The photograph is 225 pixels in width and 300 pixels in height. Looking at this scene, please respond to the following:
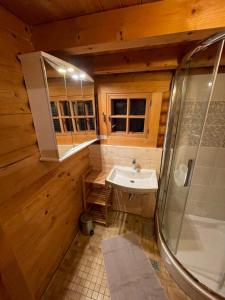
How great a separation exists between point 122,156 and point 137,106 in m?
0.69

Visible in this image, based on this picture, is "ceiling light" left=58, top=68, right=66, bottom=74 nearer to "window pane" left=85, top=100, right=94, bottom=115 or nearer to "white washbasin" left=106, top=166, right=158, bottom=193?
"window pane" left=85, top=100, right=94, bottom=115

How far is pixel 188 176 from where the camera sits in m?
1.34

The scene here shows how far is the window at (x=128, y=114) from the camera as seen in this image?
5.52 feet

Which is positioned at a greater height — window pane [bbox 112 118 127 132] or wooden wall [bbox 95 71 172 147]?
wooden wall [bbox 95 71 172 147]

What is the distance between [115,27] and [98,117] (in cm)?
105

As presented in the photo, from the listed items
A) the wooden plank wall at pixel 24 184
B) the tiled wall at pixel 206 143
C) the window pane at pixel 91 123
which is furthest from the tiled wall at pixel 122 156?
the wooden plank wall at pixel 24 184

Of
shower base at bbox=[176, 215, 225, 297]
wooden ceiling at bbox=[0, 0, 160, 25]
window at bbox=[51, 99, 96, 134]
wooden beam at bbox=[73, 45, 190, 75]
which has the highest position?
wooden ceiling at bbox=[0, 0, 160, 25]

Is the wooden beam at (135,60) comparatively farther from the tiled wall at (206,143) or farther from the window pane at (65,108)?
the window pane at (65,108)

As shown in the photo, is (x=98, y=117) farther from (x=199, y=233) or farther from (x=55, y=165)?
(x=199, y=233)

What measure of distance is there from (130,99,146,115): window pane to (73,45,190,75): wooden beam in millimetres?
364

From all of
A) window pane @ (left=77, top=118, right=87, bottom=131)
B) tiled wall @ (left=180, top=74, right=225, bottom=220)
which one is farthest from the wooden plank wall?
tiled wall @ (left=180, top=74, right=225, bottom=220)

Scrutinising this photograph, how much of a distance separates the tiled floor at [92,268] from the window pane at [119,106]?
1.61 meters

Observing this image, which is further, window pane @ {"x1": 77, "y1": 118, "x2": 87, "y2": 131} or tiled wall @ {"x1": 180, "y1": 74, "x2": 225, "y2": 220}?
window pane @ {"x1": 77, "y1": 118, "x2": 87, "y2": 131}

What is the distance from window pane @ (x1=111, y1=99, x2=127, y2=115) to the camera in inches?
68.6
